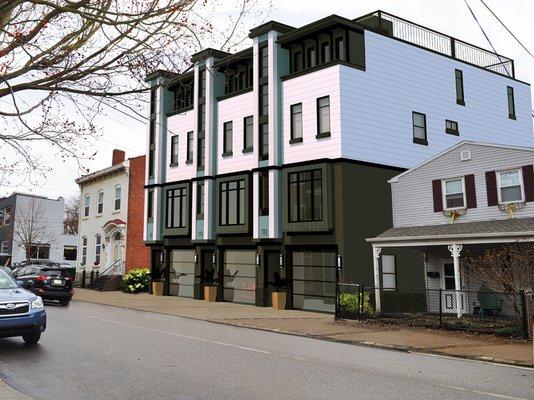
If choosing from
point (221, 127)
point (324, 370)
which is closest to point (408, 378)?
point (324, 370)

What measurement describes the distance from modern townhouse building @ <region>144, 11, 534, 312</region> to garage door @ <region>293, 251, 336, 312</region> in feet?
0.21

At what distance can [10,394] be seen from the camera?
6.88 m

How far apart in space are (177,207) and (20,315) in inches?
816

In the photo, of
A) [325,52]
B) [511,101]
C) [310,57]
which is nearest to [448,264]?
[325,52]

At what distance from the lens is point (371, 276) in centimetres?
2320

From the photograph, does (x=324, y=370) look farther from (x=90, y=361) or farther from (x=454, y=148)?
(x=454, y=148)

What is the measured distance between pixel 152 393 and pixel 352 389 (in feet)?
9.53

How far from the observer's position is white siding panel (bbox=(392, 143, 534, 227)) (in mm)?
20547

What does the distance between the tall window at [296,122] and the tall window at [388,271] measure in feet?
22.1

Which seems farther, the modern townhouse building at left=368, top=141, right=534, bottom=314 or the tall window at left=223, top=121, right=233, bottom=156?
the tall window at left=223, top=121, right=233, bottom=156

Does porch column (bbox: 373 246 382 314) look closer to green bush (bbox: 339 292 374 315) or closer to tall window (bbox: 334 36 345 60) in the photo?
green bush (bbox: 339 292 374 315)

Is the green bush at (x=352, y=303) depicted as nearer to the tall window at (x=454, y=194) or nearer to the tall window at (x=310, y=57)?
the tall window at (x=454, y=194)

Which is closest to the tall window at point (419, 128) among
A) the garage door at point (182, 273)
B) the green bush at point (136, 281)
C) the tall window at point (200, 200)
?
the tall window at point (200, 200)

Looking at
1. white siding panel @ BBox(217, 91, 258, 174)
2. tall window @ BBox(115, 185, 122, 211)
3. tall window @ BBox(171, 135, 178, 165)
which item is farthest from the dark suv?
tall window @ BBox(115, 185, 122, 211)
